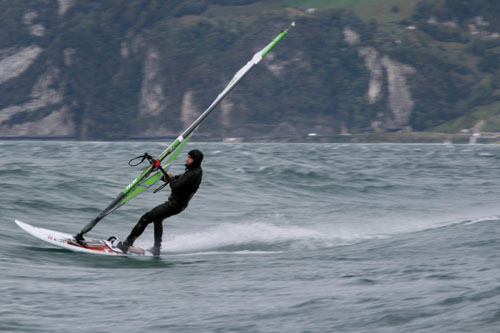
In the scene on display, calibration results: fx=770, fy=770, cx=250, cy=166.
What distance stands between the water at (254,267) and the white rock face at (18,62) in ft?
552

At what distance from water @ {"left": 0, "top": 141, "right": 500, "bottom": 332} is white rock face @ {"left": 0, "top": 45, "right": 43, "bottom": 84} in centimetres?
16811

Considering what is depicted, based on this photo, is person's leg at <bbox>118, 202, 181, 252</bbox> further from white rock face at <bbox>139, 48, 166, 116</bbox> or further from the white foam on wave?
white rock face at <bbox>139, 48, 166, 116</bbox>

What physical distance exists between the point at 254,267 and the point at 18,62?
186199 mm

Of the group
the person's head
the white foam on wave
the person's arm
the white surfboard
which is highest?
the person's head

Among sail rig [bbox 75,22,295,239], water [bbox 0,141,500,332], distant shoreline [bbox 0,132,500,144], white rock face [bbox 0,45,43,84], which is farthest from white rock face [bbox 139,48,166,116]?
sail rig [bbox 75,22,295,239]

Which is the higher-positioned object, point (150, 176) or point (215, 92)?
point (150, 176)

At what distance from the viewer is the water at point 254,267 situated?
26.6ft

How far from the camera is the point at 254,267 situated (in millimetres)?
11680

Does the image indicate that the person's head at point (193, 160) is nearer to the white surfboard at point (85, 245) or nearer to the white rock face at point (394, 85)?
the white surfboard at point (85, 245)

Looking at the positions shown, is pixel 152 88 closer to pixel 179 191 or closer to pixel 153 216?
pixel 153 216

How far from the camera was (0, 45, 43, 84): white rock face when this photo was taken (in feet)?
600

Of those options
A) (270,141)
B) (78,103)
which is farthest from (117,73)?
(270,141)

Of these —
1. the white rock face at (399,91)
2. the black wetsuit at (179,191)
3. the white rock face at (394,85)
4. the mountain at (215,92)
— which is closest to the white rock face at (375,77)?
the white rock face at (394,85)

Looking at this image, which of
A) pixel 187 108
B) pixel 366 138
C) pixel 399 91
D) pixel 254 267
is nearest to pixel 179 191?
pixel 254 267
